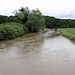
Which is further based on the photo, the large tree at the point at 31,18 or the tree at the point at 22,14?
the tree at the point at 22,14

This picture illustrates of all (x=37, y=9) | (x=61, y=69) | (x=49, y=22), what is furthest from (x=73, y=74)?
(x=49, y=22)

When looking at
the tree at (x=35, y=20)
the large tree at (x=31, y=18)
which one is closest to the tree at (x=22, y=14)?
the large tree at (x=31, y=18)

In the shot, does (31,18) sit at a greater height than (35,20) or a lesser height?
greater

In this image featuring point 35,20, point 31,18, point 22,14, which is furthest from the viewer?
point 22,14

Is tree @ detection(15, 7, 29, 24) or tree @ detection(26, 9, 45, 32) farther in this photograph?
tree @ detection(15, 7, 29, 24)

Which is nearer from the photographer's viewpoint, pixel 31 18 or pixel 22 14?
pixel 31 18

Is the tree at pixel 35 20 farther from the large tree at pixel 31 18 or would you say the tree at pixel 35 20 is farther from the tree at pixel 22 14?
the tree at pixel 22 14

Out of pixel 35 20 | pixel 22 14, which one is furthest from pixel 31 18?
pixel 22 14

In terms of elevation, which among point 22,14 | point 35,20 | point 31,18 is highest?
point 22,14

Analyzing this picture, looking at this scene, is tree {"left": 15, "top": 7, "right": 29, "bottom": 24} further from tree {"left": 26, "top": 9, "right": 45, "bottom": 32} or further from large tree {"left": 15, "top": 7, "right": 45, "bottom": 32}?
tree {"left": 26, "top": 9, "right": 45, "bottom": 32}

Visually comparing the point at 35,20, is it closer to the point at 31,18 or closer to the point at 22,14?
the point at 31,18

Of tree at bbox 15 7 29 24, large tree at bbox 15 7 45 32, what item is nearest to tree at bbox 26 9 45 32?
large tree at bbox 15 7 45 32

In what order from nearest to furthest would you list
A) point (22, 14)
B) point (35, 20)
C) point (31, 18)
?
1. point (35, 20)
2. point (31, 18)
3. point (22, 14)

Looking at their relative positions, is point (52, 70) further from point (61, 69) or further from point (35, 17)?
point (35, 17)
